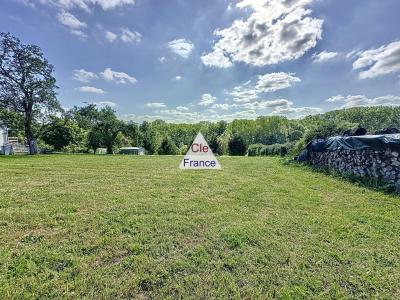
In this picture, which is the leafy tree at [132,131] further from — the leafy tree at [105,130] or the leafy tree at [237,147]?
the leafy tree at [237,147]

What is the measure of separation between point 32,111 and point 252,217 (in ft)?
76.9

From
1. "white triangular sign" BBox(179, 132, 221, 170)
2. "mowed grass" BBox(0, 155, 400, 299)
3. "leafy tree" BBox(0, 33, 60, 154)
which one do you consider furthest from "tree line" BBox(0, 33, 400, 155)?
"mowed grass" BBox(0, 155, 400, 299)

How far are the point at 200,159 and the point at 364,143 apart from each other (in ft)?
21.6

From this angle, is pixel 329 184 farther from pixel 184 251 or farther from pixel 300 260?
pixel 184 251

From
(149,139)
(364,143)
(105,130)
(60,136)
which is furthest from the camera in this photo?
(149,139)

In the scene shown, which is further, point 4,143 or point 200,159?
point 4,143

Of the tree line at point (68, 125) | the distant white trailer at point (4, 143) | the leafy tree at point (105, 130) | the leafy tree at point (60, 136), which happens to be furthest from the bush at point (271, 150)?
the distant white trailer at point (4, 143)

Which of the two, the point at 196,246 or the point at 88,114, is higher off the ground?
the point at 88,114

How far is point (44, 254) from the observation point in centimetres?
249

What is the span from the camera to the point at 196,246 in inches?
108

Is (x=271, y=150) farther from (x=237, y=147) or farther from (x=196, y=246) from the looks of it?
(x=196, y=246)

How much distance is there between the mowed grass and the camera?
2039mm

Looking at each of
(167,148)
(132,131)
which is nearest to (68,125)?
(132,131)

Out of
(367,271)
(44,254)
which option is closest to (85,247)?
(44,254)
